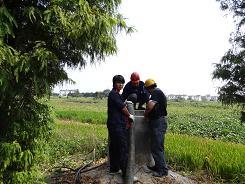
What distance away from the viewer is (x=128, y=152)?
757cm

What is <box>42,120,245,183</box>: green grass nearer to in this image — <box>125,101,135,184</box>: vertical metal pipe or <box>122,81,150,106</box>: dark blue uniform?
<box>125,101,135,184</box>: vertical metal pipe

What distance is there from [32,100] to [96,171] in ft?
8.70

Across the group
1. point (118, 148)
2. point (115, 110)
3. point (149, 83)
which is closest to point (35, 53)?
point (115, 110)

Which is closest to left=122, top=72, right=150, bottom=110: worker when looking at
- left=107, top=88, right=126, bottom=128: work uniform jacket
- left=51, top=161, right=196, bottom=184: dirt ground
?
left=107, top=88, right=126, bottom=128: work uniform jacket

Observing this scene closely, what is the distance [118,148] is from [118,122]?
0.56 metres

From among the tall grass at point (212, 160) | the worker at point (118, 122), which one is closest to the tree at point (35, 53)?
the worker at point (118, 122)

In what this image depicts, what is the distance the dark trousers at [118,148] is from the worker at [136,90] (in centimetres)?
111

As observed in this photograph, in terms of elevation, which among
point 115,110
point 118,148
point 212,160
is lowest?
point 212,160

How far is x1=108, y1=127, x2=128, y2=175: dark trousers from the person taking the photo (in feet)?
24.1

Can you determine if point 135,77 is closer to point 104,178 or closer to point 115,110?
point 115,110

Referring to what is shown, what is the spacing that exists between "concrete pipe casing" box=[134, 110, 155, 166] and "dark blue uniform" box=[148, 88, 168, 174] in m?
0.40

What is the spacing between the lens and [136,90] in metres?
8.31

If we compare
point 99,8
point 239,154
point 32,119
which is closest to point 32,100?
point 32,119

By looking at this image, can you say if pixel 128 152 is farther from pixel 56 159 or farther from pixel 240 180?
pixel 56 159
